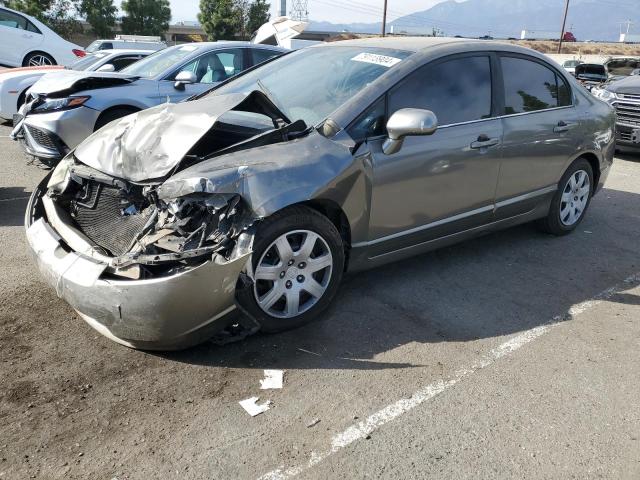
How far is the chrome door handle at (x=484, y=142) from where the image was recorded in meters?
4.14

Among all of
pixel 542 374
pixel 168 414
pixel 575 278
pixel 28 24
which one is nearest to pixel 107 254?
pixel 168 414

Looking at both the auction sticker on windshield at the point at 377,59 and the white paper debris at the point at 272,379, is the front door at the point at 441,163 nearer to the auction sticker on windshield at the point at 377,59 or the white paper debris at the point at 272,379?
the auction sticker on windshield at the point at 377,59

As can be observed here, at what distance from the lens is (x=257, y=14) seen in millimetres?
47531

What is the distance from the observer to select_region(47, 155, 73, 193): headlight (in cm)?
367

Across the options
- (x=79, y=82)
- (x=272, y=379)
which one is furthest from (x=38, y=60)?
(x=272, y=379)

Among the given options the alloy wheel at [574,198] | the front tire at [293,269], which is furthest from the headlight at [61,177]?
the alloy wheel at [574,198]

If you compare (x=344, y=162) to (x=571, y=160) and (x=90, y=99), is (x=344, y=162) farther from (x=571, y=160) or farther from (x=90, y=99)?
(x=90, y=99)

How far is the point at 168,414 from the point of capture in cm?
271

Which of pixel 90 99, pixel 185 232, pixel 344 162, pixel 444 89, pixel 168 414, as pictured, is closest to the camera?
pixel 168 414

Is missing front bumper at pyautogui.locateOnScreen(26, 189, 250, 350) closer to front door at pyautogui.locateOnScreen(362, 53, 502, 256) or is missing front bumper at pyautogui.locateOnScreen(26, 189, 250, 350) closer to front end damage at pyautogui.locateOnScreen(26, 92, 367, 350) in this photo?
front end damage at pyautogui.locateOnScreen(26, 92, 367, 350)

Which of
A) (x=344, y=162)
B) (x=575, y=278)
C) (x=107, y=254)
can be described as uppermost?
(x=344, y=162)

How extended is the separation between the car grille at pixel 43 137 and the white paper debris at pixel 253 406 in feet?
15.8

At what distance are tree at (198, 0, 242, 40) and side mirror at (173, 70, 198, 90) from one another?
4406 cm

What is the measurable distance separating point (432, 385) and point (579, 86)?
3.77m
